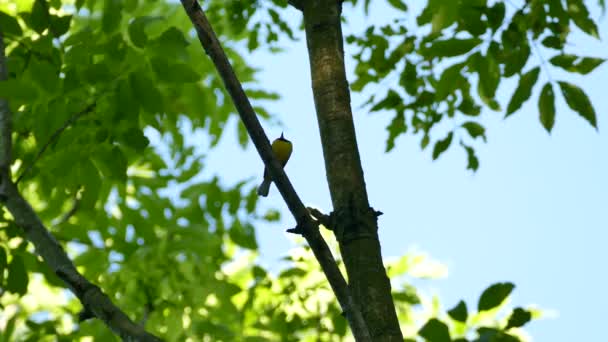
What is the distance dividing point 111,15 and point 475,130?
3133 millimetres

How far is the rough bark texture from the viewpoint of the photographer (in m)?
2.60

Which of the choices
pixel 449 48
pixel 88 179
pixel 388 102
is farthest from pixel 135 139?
pixel 388 102

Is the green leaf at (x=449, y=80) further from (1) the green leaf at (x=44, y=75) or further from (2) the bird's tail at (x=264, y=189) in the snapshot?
(1) the green leaf at (x=44, y=75)

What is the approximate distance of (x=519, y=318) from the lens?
2713mm

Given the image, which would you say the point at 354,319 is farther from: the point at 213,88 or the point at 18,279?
the point at 213,88

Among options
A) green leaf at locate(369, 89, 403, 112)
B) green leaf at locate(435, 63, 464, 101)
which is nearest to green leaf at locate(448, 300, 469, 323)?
green leaf at locate(435, 63, 464, 101)

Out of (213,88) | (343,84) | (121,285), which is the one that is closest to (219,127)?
(213,88)

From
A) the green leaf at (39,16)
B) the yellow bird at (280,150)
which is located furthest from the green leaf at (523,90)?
the green leaf at (39,16)

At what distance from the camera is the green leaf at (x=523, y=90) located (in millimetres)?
4805

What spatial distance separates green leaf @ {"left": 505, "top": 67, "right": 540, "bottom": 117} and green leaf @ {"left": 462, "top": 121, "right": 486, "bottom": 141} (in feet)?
4.34

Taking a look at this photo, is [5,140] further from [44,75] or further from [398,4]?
[398,4]

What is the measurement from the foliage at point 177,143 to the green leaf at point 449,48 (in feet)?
0.04

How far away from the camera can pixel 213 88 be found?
292 inches

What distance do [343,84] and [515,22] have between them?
256 cm
